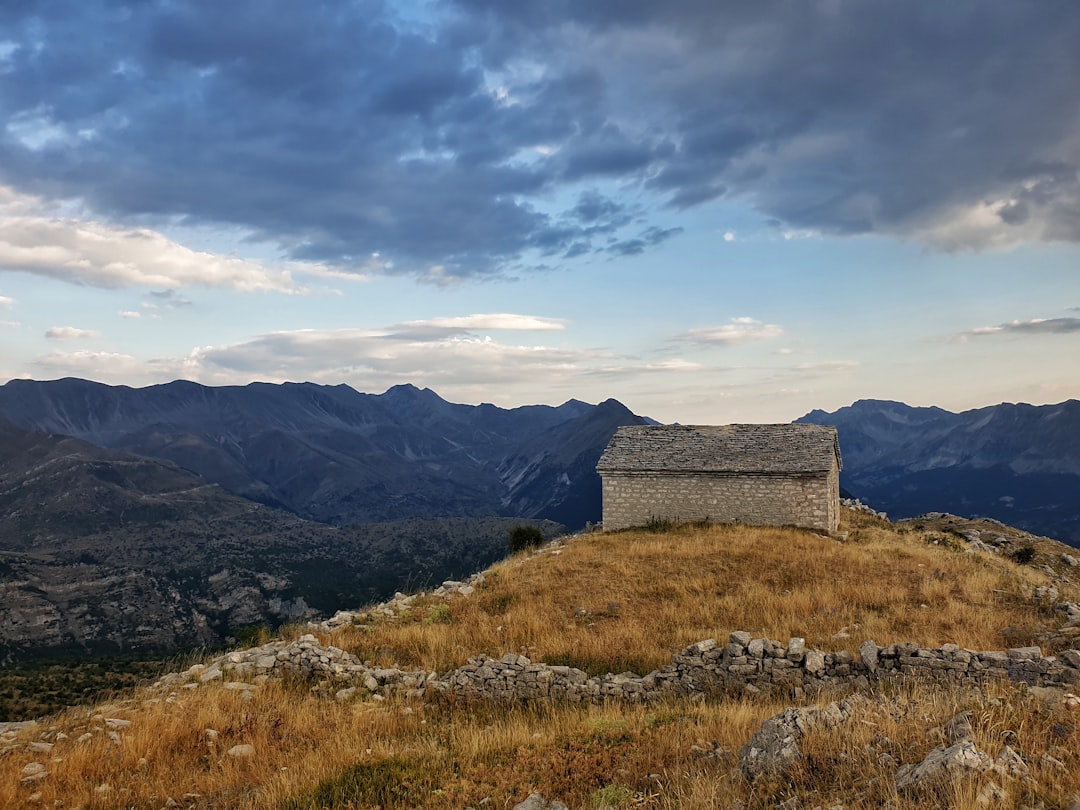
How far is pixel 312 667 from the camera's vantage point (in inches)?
492

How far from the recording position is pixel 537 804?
6465 millimetres

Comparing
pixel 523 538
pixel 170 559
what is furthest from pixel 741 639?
pixel 170 559

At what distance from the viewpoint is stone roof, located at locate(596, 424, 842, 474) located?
3186cm

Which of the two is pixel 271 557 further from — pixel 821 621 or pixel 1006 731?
pixel 1006 731

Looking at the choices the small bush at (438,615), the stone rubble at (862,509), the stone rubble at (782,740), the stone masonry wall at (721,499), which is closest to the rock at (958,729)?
the stone rubble at (782,740)

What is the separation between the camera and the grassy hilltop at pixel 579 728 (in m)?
6.12

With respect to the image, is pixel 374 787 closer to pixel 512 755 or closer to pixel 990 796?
pixel 512 755

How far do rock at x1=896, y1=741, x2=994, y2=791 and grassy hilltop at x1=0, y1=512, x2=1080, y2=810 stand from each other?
0.33 feet

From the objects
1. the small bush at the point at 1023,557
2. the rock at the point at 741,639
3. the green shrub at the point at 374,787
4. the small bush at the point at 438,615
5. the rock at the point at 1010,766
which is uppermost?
the rock at the point at 1010,766

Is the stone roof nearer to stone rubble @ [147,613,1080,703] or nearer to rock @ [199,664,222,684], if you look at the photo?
stone rubble @ [147,613,1080,703]

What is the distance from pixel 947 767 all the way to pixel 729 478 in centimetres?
2746

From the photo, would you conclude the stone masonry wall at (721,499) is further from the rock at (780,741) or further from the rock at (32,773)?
the rock at (32,773)

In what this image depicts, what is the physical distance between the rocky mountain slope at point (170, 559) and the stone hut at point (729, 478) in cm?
2467

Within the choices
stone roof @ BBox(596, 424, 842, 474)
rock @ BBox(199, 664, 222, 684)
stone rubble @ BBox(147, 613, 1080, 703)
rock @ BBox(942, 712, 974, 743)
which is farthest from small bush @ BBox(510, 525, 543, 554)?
rock @ BBox(942, 712, 974, 743)
